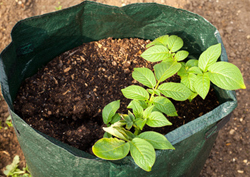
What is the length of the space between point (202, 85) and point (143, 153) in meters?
0.47

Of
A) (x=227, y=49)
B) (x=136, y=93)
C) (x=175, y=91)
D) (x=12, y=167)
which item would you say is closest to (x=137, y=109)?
(x=136, y=93)

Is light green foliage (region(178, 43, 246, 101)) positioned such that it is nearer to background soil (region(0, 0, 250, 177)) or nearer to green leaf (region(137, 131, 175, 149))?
green leaf (region(137, 131, 175, 149))

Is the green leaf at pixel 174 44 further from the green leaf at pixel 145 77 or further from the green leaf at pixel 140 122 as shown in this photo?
the green leaf at pixel 140 122

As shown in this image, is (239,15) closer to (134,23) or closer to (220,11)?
(220,11)

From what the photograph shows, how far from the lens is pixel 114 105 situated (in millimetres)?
1344

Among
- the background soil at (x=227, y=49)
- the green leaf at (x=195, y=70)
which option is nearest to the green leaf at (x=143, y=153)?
the green leaf at (x=195, y=70)

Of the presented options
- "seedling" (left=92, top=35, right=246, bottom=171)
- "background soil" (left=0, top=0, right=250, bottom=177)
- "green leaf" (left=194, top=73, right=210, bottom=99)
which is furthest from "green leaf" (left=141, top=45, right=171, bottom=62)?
"background soil" (left=0, top=0, right=250, bottom=177)

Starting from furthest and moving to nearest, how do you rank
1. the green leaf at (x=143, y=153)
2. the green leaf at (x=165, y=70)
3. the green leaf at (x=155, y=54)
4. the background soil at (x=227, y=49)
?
the background soil at (x=227, y=49) → the green leaf at (x=155, y=54) → the green leaf at (x=165, y=70) → the green leaf at (x=143, y=153)

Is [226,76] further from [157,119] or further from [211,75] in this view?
[157,119]

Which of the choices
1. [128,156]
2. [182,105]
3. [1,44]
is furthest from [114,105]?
[1,44]

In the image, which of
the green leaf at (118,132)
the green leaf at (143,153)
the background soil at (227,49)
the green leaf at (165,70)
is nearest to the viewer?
the green leaf at (143,153)

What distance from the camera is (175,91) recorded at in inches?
52.6

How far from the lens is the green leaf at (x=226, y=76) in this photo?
1263 millimetres

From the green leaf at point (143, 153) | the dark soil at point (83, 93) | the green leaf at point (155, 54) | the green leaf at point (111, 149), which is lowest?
the dark soil at point (83, 93)
